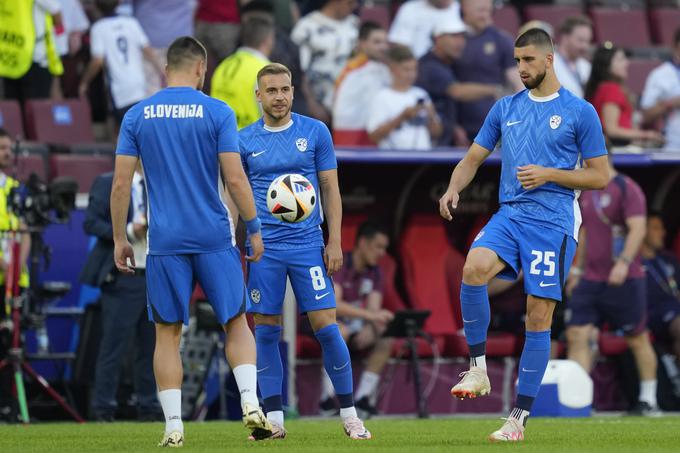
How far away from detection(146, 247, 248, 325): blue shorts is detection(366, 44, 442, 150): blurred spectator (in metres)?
6.33

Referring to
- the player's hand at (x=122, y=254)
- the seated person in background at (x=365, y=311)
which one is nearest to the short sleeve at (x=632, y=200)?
the seated person in background at (x=365, y=311)

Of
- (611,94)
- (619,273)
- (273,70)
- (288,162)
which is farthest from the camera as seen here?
(611,94)

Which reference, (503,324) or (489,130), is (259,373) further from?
(503,324)

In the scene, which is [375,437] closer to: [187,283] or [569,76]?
[187,283]

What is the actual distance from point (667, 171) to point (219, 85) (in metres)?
5.38

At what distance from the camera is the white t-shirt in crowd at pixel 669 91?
648 inches

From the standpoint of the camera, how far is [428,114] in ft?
49.1

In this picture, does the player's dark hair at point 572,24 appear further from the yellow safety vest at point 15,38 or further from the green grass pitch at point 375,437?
the yellow safety vest at point 15,38

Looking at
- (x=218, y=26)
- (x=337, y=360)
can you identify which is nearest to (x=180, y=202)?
(x=337, y=360)

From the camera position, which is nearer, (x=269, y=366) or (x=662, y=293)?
(x=269, y=366)

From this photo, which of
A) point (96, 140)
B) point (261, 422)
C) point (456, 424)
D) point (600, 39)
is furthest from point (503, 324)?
point (261, 422)

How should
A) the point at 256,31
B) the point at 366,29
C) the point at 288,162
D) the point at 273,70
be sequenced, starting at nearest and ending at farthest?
the point at 273,70
the point at 288,162
the point at 256,31
the point at 366,29

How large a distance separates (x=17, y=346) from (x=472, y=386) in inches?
209

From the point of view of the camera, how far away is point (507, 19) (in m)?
19.1
